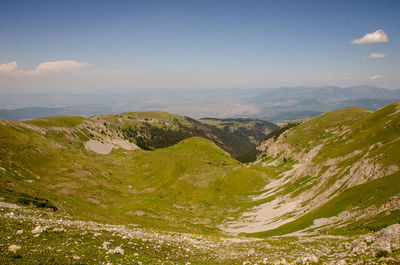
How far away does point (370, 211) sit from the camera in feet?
126

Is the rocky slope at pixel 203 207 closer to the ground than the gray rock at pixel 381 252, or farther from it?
closer to the ground

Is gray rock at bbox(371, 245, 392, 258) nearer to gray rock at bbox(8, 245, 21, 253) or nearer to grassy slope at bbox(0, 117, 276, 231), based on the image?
gray rock at bbox(8, 245, 21, 253)

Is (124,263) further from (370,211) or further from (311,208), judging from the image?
(311,208)

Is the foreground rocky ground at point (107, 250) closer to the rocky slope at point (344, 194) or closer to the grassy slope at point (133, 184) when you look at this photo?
the rocky slope at point (344, 194)

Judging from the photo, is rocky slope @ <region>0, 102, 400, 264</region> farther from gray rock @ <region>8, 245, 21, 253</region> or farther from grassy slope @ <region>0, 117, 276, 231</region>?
grassy slope @ <region>0, 117, 276, 231</region>

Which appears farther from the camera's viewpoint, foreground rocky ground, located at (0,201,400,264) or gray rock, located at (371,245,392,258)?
gray rock, located at (371,245,392,258)

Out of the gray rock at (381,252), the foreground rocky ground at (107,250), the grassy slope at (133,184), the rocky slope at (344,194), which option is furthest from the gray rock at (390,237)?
the grassy slope at (133,184)

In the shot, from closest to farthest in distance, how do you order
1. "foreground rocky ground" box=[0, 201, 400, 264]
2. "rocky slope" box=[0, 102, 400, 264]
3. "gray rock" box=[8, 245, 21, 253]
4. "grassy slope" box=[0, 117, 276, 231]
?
"gray rock" box=[8, 245, 21, 253]
"foreground rocky ground" box=[0, 201, 400, 264]
"rocky slope" box=[0, 102, 400, 264]
"grassy slope" box=[0, 117, 276, 231]

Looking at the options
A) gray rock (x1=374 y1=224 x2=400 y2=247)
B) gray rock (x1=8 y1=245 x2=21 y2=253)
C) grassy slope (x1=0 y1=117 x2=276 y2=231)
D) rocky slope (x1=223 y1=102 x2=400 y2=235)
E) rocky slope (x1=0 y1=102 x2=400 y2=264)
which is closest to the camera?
gray rock (x1=8 y1=245 x2=21 y2=253)

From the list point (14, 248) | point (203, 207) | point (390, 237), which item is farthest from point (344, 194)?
point (14, 248)

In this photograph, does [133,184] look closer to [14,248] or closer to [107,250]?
[107,250]

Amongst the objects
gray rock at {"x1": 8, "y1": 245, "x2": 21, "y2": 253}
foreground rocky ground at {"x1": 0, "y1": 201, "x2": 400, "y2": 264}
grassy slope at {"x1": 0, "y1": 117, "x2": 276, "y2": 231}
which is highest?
gray rock at {"x1": 8, "y1": 245, "x2": 21, "y2": 253}

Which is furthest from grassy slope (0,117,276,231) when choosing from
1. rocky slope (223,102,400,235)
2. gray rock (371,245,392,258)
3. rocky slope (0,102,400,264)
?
gray rock (371,245,392,258)

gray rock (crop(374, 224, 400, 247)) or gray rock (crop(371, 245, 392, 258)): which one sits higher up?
gray rock (crop(371, 245, 392, 258))
